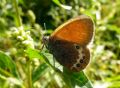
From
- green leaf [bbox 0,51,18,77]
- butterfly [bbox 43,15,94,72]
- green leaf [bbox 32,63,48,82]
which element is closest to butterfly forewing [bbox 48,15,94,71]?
butterfly [bbox 43,15,94,72]

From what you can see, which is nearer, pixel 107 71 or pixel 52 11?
pixel 107 71

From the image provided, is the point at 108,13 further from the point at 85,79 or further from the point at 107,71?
the point at 85,79

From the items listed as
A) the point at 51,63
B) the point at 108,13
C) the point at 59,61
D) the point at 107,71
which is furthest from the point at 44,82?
the point at 108,13

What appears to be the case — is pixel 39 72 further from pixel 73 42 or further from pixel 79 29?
pixel 79 29

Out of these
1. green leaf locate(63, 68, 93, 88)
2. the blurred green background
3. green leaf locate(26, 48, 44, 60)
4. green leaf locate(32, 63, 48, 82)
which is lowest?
green leaf locate(63, 68, 93, 88)

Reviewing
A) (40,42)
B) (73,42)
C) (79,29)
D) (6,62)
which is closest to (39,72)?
(6,62)

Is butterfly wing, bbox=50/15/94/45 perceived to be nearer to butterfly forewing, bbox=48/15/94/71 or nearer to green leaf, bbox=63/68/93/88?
butterfly forewing, bbox=48/15/94/71

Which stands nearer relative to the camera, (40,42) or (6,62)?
(6,62)
